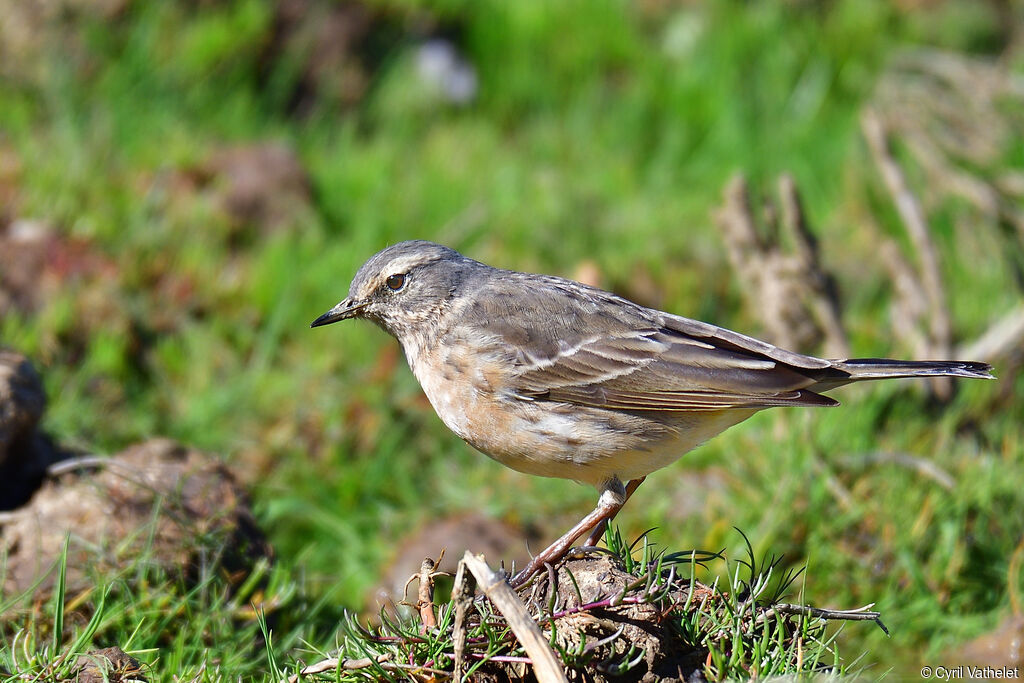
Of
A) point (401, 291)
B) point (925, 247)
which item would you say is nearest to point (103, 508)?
point (401, 291)

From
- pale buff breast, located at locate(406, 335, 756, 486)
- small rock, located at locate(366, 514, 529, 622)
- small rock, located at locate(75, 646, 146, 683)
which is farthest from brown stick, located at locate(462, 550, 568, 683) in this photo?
small rock, located at locate(366, 514, 529, 622)

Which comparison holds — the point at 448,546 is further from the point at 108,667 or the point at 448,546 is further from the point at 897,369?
the point at 897,369

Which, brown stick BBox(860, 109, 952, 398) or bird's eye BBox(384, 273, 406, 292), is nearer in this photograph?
bird's eye BBox(384, 273, 406, 292)

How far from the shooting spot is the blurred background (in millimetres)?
5664

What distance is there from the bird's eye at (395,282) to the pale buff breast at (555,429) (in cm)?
47

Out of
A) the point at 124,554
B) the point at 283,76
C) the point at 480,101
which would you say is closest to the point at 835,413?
the point at 124,554

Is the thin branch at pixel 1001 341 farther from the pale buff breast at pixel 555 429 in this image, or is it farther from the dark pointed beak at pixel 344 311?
the dark pointed beak at pixel 344 311

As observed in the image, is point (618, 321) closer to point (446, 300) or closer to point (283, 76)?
point (446, 300)

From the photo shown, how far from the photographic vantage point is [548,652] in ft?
10.3

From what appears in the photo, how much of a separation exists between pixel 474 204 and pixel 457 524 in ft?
9.66

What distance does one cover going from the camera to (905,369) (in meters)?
4.15

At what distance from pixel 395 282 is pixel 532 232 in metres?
2.89

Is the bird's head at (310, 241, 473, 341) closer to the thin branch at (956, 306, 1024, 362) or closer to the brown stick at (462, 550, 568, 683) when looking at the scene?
the brown stick at (462, 550, 568, 683)

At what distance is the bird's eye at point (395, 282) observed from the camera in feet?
15.8
